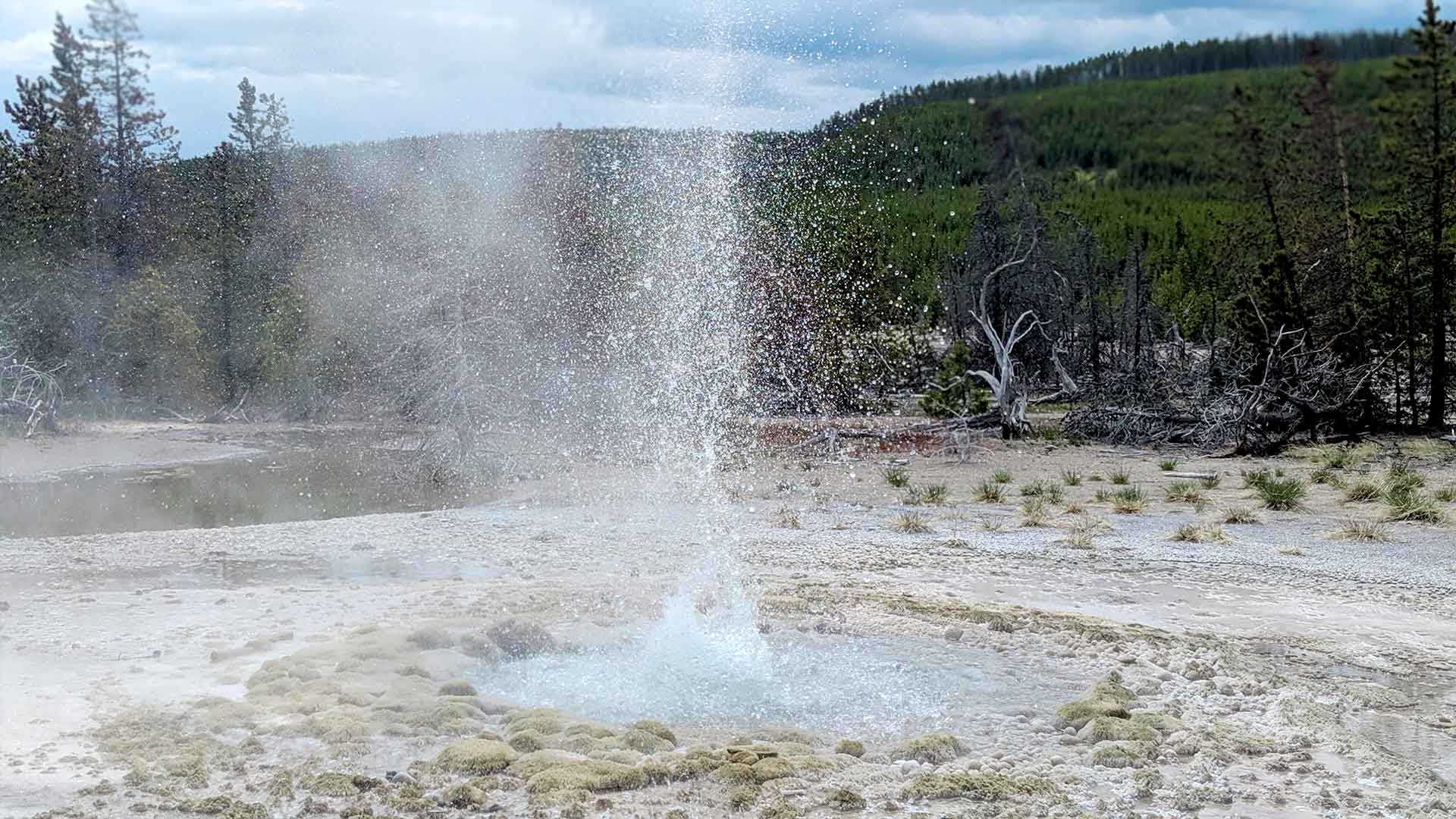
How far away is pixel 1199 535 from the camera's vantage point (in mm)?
12719

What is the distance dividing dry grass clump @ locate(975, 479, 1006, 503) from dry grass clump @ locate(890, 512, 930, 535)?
181cm

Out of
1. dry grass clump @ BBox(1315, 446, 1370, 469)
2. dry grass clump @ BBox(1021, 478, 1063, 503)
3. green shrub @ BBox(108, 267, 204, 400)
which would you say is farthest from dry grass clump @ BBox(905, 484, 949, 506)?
→ green shrub @ BBox(108, 267, 204, 400)

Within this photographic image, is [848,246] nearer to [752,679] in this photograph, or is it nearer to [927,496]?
[927,496]

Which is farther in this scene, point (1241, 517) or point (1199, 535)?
point (1241, 517)

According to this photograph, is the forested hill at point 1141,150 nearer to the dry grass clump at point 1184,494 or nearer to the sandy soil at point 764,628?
the dry grass clump at point 1184,494

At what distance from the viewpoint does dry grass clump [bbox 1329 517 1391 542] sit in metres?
12.4

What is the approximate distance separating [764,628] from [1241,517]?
7.02 m

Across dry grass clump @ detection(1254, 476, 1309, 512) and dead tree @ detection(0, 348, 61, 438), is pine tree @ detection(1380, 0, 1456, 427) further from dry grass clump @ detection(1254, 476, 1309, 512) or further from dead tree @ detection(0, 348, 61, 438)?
dead tree @ detection(0, 348, 61, 438)

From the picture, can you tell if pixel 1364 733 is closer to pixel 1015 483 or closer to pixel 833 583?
pixel 833 583

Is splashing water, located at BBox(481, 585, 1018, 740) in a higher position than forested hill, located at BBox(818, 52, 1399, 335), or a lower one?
lower

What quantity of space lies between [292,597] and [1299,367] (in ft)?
56.0

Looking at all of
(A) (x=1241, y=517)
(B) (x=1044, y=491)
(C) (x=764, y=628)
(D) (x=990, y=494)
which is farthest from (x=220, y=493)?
(A) (x=1241, y=517)

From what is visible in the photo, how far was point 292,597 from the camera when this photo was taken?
1030 centimetres

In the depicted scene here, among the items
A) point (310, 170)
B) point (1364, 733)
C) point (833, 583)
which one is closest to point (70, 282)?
point (310, 170)
